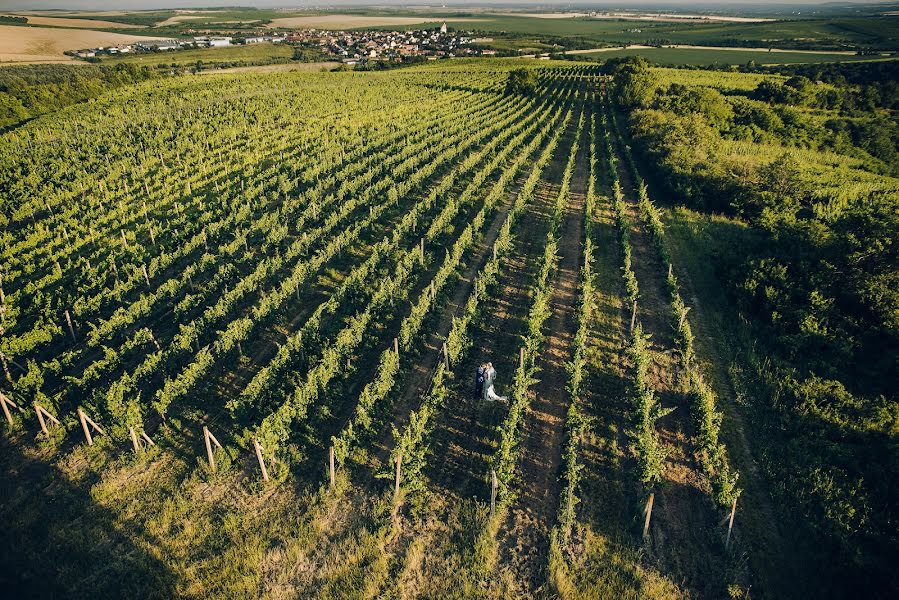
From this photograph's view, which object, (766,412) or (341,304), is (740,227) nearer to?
(766,412)

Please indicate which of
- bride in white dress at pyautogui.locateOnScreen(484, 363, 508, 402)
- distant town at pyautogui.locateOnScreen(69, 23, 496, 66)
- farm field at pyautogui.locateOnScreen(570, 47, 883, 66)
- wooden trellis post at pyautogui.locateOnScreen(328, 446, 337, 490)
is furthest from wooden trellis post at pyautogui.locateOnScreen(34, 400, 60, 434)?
farm field at pyautogui.locateOnScreen(570, 47, 883, 66)

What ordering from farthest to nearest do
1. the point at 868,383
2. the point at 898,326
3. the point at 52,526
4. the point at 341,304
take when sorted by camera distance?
the point at 341,304 < the point at 898,326 < the point at 868,383 < the point at 52,526

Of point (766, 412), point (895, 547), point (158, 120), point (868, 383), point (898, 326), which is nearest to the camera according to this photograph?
point (895, 547)

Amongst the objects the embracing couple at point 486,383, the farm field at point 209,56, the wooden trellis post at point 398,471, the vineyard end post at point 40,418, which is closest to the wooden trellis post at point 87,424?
the vineyard end post at point 40,418

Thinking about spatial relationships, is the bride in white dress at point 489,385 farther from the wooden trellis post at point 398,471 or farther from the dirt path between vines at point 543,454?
the wooden trellis post at point 398,471

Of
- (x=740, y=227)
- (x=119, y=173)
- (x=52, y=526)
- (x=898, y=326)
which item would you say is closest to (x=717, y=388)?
(x=898, y=326)

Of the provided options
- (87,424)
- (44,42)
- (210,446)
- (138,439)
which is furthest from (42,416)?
(44,42)
